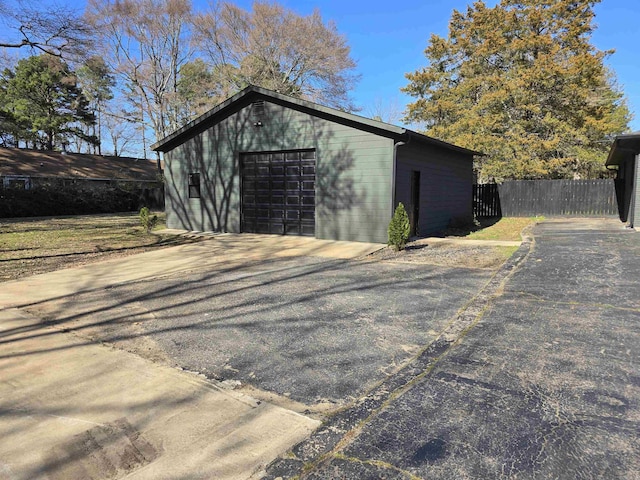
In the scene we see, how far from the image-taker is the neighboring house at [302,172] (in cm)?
1041

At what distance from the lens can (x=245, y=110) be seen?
12.5 meters

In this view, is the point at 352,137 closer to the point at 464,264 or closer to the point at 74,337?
the point at 464,264

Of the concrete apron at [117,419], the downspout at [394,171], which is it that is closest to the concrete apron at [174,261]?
the downspout at [394,171]

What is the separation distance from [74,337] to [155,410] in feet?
6.47

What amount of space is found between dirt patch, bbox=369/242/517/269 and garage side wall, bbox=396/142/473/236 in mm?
1670

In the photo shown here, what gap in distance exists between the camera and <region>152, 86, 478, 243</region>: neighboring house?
10414 millimetres

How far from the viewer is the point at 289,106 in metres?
11.5

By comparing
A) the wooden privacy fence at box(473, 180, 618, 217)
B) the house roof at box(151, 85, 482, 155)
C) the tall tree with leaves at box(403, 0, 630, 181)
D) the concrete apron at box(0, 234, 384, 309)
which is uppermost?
the tall tree with leaves at box(403, 0, 630, 181)

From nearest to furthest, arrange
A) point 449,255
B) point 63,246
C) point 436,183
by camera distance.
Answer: point 449,255 < point 63,246 < point 436,183

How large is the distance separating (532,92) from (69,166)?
95.7 feet

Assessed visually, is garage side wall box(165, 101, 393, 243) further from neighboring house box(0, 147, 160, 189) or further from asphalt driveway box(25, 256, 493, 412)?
neighboring house box(0, 147, 160, 189)

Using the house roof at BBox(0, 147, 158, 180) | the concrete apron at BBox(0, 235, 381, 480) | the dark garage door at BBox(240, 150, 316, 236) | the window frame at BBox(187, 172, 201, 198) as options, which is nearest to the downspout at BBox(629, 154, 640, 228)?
the dark garage door at BBox(240, 150, 316, 236)

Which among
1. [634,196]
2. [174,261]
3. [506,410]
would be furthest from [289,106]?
[634,196]

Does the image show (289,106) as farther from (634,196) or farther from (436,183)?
(634,196)
